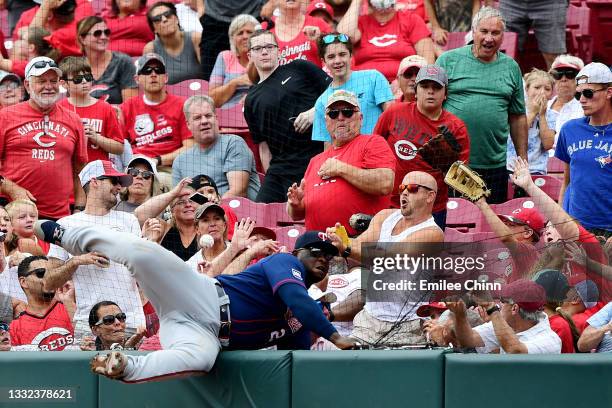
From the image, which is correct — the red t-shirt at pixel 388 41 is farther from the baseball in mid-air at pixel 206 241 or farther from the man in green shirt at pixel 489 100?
the baseball in mid-air at pixel 206 241

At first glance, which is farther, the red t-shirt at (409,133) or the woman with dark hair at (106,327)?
the red t-shirt at (409,133)

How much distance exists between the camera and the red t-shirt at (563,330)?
704cm

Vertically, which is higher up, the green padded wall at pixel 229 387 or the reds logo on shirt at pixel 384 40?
the reds logo on shirt at pixel 384 40

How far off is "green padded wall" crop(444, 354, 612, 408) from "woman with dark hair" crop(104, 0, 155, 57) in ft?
21.6

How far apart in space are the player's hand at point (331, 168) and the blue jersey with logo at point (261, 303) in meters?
1.77

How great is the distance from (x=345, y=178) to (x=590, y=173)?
58.6 inches

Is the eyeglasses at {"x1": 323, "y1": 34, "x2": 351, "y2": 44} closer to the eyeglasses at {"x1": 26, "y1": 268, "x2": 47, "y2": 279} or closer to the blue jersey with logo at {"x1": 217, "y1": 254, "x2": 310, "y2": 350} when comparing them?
the eyeglasses at {"x1": 26, "y1": 268, "x2": 47, "y2": 279}

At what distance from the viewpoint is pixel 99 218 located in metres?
9.15

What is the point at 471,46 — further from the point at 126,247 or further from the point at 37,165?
the point at 126,247

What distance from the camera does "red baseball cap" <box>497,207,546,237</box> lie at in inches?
318

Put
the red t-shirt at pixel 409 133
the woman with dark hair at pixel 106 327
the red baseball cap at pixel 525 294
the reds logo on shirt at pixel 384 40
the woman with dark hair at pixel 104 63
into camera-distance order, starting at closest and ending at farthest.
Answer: the red baseball cap at pixel 525 294, the woman with dark hair at pixel 106 327, the red t-shirt at pixel 409 133, the reds logo on shirt at pixel 384 40, the woman with dark hair at pixel 104 63

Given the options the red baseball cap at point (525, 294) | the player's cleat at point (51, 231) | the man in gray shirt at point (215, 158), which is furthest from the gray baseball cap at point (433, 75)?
the player's cleat at point (51, 231)

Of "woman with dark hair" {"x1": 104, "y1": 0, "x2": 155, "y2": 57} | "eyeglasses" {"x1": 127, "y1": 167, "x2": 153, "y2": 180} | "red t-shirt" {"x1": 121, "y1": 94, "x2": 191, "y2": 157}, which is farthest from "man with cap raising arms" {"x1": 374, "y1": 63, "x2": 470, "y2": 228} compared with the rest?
"woman with dark hair" {"x1": 104, "y1": 0, "x2": 155, "y2": 57}

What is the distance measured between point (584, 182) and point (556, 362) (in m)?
2.43
